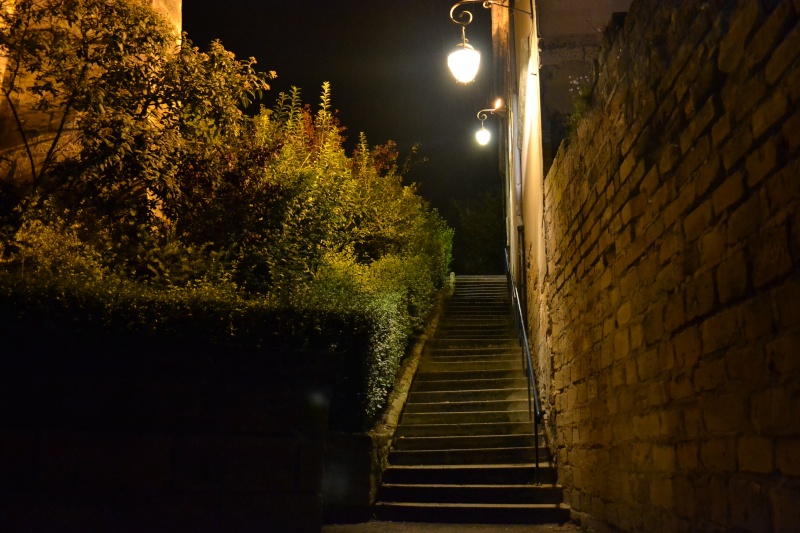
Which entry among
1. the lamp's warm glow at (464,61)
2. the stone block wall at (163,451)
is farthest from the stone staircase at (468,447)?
the lamp's warm glow at (464,61)

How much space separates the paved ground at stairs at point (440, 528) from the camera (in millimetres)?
5770

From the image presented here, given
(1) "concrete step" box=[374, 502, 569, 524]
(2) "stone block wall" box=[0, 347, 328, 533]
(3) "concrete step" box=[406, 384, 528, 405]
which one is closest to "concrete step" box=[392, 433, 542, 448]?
(3) "concrete step" box=[406, 384, 528, 405]

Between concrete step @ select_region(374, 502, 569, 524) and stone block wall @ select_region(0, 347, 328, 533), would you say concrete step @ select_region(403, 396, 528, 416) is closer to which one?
concrete step @ select_region(374, 502, 569, 524)

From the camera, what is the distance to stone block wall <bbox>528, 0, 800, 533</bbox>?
7.30ft

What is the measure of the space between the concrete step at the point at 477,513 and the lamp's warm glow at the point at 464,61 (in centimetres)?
506

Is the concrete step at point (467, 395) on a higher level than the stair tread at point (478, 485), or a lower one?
higher

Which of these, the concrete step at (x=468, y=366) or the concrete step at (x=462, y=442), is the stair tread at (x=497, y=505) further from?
the concrete step at (x=468, y=366)

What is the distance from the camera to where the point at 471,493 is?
21.6 feet

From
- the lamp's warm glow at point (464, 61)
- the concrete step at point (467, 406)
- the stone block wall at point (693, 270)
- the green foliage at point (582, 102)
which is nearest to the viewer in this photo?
the stone block wall at point (693, 270)

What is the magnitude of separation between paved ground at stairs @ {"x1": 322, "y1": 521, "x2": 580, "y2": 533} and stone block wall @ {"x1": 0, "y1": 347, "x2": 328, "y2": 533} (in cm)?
215

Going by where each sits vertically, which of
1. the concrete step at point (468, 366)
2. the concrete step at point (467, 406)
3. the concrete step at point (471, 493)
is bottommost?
the concrete step at point (471, 493)

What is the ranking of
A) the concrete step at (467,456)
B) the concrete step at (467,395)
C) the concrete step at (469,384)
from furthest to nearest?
1. the concrete step at (469,384)
2. the concrete step at (467,395)
3. the concrete step at (467,456)

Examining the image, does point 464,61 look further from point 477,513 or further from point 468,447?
point 477,513

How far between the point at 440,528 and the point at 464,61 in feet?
17.6
